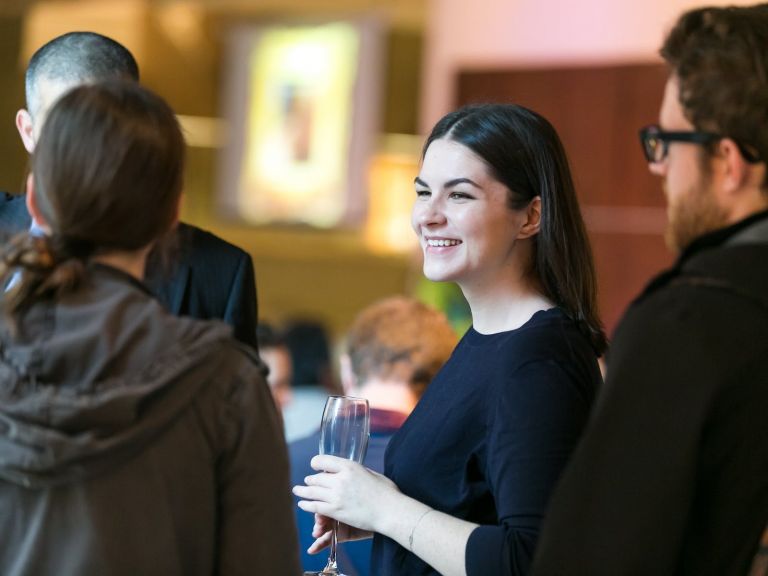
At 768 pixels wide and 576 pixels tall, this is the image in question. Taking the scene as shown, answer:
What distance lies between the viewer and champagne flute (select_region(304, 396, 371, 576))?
71.8 inches

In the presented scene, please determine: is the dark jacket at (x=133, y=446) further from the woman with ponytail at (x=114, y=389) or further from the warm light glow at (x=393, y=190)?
the warm light glow at (x=393, y=190)

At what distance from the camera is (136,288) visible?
1.38m

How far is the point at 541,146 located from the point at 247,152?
24.5 ft

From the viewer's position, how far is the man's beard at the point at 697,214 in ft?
4.47

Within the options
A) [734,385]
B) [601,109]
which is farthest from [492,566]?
[601,109]

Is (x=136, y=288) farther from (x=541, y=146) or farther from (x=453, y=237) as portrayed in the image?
(x=541, y=146)

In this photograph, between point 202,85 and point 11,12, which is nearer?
point 11,12

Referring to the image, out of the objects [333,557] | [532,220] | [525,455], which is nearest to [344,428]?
[333,557]

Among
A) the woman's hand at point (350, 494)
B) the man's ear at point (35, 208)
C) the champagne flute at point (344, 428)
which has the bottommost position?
the woman's hand at point (350, 494)

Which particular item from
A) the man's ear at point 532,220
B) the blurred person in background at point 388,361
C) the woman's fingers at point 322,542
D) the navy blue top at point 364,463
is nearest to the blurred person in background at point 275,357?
the blurred person in background at point 388,361

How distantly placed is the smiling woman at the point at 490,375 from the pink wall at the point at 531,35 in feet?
16.5

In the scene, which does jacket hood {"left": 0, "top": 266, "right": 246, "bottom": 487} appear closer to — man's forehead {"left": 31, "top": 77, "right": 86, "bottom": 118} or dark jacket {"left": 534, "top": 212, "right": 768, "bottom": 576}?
dark jacket {"left": 534, "top": 212, "right": 768, "bottom": 576}

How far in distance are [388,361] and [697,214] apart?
4.88 feet

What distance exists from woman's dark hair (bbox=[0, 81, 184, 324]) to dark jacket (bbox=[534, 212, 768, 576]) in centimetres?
59
